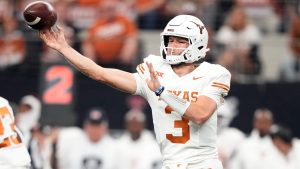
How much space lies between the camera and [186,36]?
7.68 m

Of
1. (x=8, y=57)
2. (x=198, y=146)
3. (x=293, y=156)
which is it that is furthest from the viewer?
(x=8, y=57)

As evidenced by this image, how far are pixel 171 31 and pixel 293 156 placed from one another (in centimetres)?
588

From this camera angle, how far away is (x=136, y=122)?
1332 cm

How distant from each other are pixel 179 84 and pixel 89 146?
229 inches

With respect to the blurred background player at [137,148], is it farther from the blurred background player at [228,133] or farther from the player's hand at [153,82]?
the player's hand at [153,82]

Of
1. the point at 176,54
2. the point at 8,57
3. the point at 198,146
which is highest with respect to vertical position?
the point at 176,54

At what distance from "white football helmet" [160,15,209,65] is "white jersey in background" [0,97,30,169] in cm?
138

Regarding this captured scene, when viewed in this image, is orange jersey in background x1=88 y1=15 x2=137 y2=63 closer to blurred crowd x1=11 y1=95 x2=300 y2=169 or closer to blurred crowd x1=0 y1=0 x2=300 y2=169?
blurred crowd x1=0 y1=0 x2=300 y2=169

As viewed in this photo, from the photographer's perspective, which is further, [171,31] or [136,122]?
[136,122]

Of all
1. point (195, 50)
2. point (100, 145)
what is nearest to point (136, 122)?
point (100, 145)

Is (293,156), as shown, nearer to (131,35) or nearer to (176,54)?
(131,35)

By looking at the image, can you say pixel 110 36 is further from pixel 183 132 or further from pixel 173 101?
pixel 173 101

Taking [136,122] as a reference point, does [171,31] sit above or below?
above

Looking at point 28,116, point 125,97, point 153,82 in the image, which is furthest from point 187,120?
point 125,97
